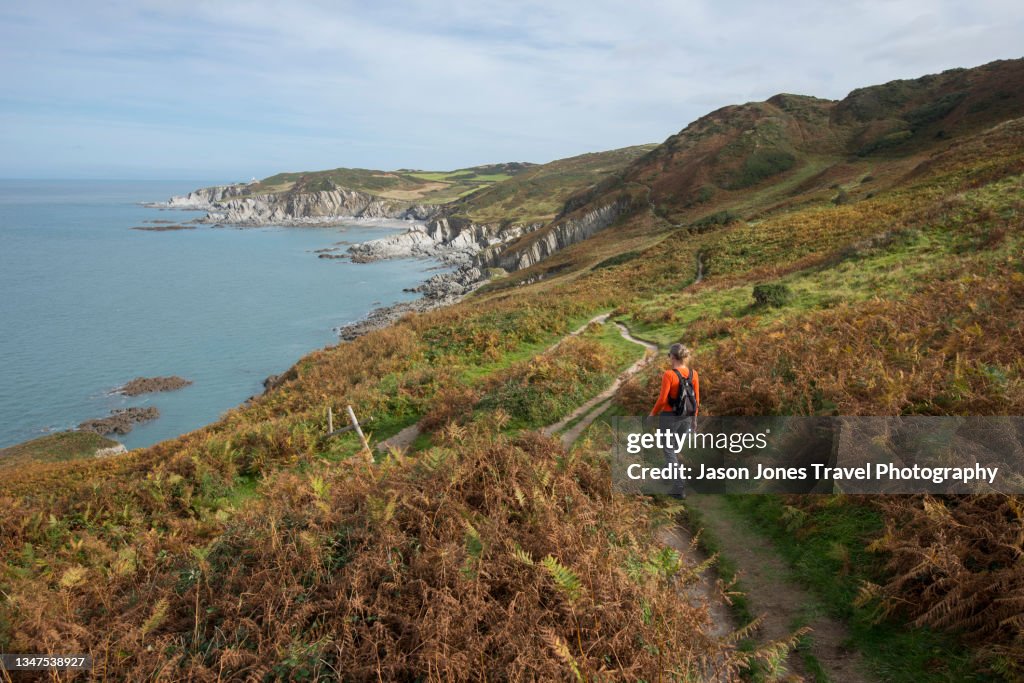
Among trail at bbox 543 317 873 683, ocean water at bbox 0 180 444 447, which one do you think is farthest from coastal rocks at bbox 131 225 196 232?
trail at bbox 543 317 873 683

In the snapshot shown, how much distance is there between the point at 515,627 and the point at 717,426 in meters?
7.64

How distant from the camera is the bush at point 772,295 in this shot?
2044 centimetres

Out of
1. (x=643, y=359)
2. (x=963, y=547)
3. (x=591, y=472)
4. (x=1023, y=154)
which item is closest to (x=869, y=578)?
(x=963, y=547)

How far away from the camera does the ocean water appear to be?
40688 mm

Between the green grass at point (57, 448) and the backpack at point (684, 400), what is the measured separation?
31.9m

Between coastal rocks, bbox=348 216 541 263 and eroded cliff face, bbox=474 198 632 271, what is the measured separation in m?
30.5

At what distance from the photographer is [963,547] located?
5.96 meters

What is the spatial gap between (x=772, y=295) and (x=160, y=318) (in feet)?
223

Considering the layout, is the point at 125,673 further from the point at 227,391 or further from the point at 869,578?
the point at 227,391

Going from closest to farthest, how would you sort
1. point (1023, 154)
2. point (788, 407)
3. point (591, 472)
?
point (591, 472) < point (788, 407) < point (1023, 154)

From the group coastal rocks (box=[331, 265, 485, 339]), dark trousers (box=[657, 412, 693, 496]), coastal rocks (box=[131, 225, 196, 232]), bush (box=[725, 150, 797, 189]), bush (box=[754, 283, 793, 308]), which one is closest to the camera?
dark trousers (box=[657, 412, 693, 496])

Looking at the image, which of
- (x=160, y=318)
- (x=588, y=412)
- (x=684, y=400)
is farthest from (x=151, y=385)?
(x=684, y=400)

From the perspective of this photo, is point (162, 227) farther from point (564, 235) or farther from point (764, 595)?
point (764, 595)

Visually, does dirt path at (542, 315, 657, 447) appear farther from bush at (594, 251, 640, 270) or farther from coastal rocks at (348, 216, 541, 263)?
coastal rocks at (348, 216, 541, 263)
